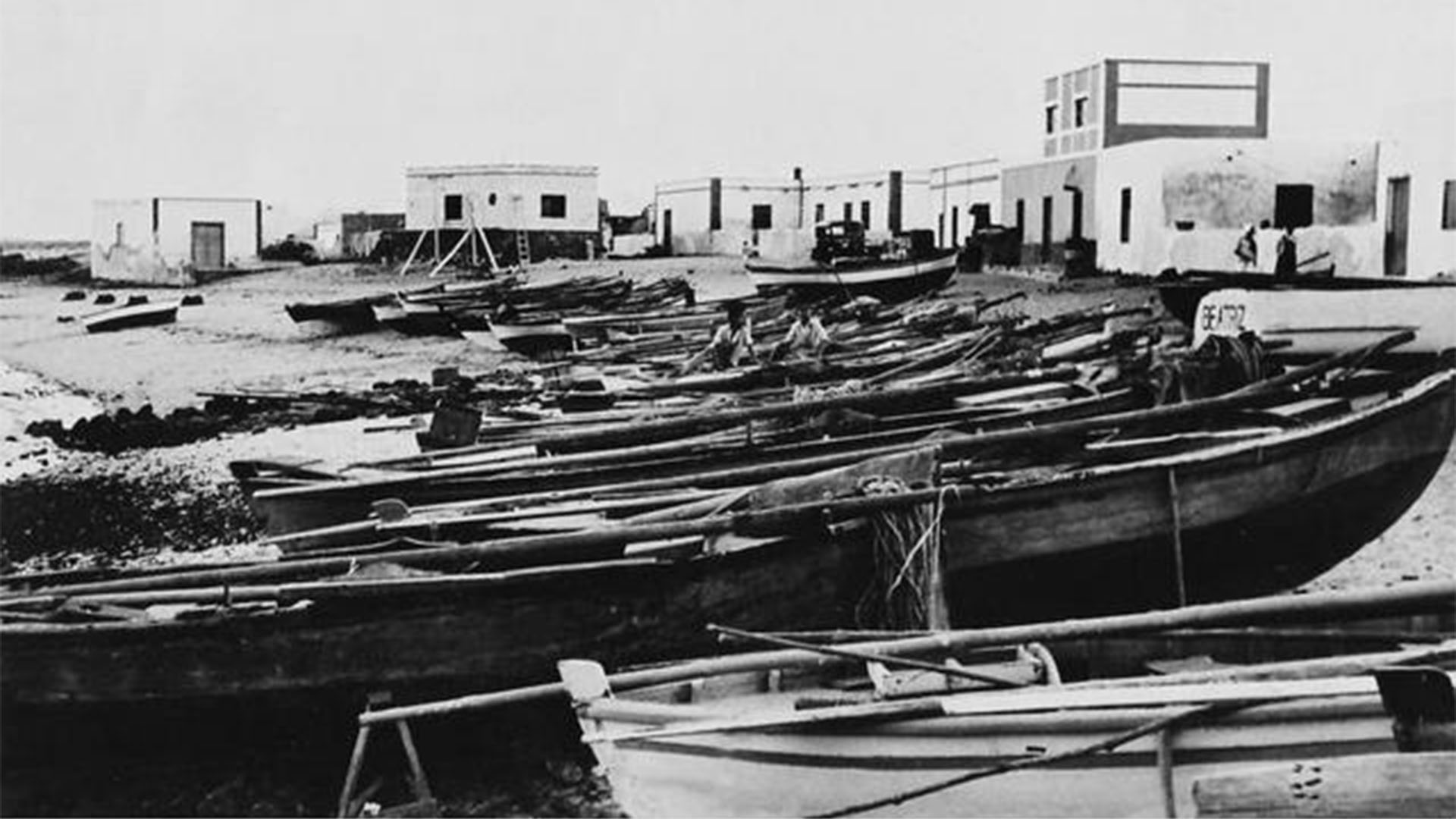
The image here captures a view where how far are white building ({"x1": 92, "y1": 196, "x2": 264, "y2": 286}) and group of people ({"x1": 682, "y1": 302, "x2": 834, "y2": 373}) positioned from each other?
152 ft

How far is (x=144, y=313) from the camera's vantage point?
4119cm

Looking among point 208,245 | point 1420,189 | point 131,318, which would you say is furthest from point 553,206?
point 1420,189

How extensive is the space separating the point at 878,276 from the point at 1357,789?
29697 mm

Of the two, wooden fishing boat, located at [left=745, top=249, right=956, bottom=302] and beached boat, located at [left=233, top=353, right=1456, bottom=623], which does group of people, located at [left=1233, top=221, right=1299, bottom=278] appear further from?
beached boat, located at [left=233, top=353, right=1456, bottom=623]

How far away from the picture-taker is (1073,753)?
18.9 feet

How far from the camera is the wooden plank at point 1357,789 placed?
181 inches

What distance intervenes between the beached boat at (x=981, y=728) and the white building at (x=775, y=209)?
158 feet

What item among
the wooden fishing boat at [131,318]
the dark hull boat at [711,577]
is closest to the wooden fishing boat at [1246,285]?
the dark hull boat at [711,577]

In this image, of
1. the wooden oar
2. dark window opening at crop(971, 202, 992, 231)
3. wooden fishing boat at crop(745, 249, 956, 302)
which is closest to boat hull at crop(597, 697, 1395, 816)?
the wooden oar

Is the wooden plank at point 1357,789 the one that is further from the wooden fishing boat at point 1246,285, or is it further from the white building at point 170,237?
the white building at point 170,237

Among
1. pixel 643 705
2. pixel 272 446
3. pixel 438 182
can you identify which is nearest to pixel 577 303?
pixel 272 446

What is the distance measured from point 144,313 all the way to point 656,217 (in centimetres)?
2968

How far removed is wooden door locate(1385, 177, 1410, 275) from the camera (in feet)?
79.9

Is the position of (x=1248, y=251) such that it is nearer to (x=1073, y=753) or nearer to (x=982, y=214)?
(x=982, y=214)
